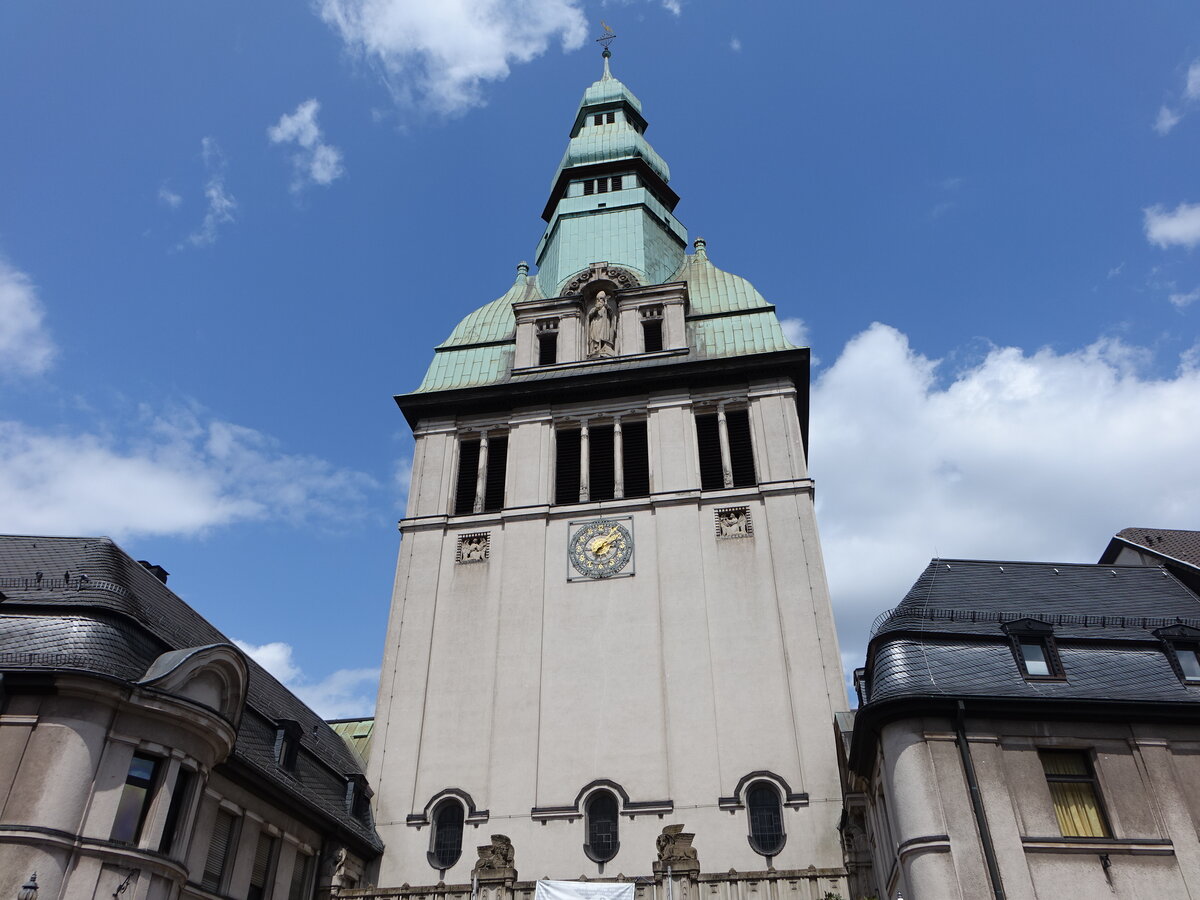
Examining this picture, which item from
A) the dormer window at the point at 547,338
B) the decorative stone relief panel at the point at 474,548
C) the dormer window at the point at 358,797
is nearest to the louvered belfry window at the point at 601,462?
the decorative stone relief panel at the point at 474,548

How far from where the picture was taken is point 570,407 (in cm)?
3878

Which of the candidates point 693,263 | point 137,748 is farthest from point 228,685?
point 693,263

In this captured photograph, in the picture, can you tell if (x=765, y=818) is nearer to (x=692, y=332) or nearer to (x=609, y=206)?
(x=692, y=332)

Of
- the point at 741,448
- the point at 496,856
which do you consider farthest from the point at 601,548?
the point at 496,856

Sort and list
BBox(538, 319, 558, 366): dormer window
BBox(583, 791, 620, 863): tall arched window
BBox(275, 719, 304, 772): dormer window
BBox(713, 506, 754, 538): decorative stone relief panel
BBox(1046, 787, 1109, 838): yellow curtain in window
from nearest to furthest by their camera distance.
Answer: BBox(1046, 787, 1109, 838): yellow curtain in window → BBox(275, 719, 304, 772): dormer window → BBox(583, 791, 620, 863): tall arched window → BBox(713, 506, 754, 538): decorative stone relief panel → BBox(538, 319, 558, 366): dormer window

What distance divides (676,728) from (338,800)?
31.5 feet

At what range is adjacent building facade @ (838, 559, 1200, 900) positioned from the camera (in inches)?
764

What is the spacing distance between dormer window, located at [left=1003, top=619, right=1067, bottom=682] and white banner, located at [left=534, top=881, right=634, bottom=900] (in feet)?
33.6

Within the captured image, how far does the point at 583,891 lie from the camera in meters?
24.1

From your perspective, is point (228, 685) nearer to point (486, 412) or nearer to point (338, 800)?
point (338, 800)

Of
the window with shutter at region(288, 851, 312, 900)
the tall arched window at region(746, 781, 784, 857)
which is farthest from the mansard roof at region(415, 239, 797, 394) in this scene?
the window with shutter at region(288, 851, 312, 900)

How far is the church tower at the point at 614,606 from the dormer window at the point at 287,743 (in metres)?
4.60

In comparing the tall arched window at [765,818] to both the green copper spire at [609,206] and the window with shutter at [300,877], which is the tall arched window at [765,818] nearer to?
the window with shutter at [300,877]

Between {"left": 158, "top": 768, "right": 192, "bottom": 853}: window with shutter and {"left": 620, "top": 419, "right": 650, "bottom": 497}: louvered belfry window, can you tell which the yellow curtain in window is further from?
{"left": 620, "top": 419, "right": 650, "bottom": 497}: louvered belfry window
